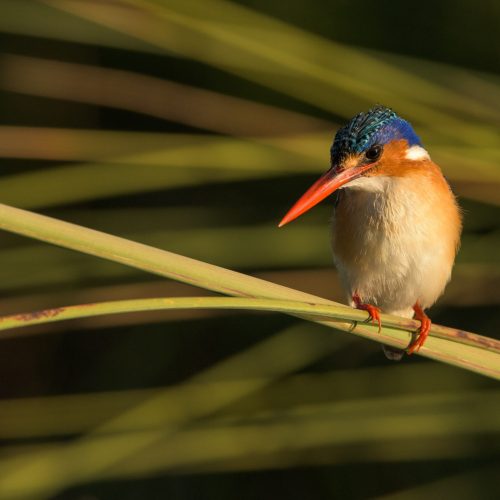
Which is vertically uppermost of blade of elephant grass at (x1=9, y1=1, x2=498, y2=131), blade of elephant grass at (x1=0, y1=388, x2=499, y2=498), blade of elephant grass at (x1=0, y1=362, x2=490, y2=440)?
blade of elephant grass at (x1=9, y1=1, x2=498, y2=131)

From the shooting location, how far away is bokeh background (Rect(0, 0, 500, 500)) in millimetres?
2061

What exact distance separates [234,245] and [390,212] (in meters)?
0.36

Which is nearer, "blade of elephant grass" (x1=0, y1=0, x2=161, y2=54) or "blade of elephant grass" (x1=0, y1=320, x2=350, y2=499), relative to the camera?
"blade of elephant grass" (x1=0, y1=320, x2=350, y2=499)

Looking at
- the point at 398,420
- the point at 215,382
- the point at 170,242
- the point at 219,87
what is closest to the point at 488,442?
the point at 398,420

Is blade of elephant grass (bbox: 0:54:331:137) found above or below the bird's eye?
above

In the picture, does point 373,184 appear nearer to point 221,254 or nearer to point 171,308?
point 221,254

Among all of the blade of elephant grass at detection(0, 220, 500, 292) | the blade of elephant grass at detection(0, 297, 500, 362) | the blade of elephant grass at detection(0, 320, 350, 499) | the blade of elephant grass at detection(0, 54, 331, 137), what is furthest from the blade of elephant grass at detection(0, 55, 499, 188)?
the blade of elephant grass at detection(0, 297, 500, 362)

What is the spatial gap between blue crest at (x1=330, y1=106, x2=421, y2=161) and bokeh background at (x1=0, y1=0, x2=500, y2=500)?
54 millimetres

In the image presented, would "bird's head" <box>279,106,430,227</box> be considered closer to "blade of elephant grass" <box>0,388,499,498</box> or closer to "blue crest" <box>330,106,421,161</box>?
"blue crest" <box>330,106,421,161</box>

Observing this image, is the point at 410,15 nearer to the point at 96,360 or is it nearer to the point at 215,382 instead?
the point at 215,382

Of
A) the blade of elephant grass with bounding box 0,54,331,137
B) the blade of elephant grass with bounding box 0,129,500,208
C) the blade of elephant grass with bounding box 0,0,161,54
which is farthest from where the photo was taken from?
the blade of elephant grass with bounding box 0,54,331,137

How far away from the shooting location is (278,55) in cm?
191

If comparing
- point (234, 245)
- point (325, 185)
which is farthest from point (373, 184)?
point (234, 245)

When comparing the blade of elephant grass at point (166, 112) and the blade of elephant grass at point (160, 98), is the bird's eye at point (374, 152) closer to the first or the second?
the blade of elephant grass at point (166, 112)
